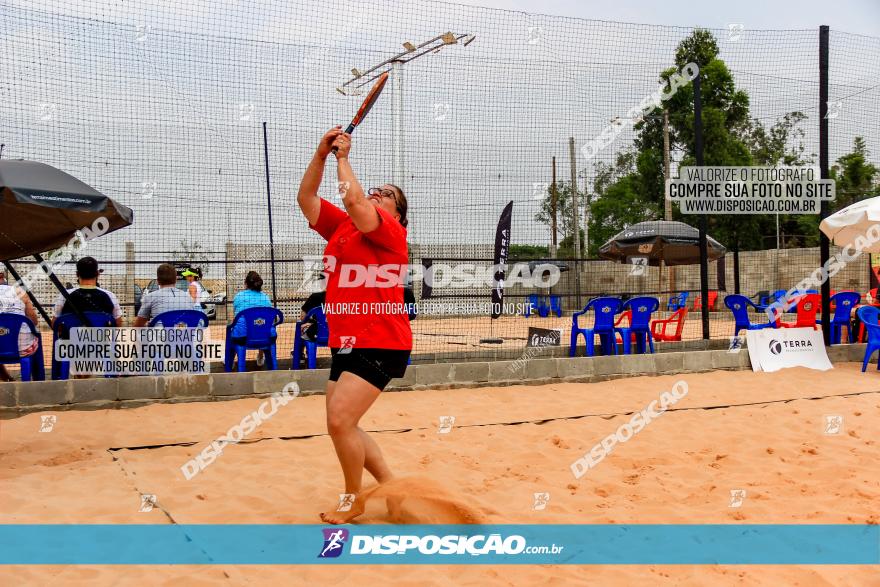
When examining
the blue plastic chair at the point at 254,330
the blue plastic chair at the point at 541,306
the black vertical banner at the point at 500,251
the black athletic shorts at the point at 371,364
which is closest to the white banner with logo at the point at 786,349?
the black vertical banner at the point at 500,251

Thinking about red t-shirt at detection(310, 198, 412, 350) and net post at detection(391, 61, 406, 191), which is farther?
net post at detection(391, 61, 406, 191)

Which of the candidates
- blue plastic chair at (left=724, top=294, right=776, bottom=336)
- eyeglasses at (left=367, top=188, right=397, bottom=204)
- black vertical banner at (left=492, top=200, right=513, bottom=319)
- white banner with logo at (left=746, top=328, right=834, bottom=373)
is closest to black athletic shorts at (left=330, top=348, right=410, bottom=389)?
eyeglasses at (left=367, top=188, right=397, bottom=204)

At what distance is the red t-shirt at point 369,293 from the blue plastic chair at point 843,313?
8.87 m

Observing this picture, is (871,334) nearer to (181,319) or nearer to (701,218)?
(701,218)

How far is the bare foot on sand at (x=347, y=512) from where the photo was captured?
343 centimetres

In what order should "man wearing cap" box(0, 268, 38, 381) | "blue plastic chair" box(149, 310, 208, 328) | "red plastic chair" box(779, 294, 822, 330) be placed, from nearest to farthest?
"man wearing cap" box(0, 268, 38, 381) < "blue plastic chair" box(149, 310, 208, 328) < "red plastic chair" box(779, 294, 822, 330)

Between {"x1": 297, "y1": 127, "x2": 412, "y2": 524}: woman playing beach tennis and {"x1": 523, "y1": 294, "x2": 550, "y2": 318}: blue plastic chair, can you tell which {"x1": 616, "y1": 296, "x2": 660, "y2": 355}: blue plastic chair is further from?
{"x1": 523, "y1": 294, "x2": 550, "y2": 318}: blue plastic chair

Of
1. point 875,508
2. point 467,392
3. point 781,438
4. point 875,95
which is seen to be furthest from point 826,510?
point 875,95

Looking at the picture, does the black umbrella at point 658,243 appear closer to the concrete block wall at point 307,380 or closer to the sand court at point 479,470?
the concrete block wall at point 307,380

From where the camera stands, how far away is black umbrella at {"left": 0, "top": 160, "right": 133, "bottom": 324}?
5.73 m

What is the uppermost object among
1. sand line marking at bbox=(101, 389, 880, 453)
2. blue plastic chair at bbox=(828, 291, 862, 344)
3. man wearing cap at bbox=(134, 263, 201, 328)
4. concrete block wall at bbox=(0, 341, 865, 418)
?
man wearing cap at bbox=(134, 263, 201, 328)

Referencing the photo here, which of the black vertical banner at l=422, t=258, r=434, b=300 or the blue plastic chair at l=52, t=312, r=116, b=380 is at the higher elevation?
the black vertical banner at l=422, t=258, r=434, b=300

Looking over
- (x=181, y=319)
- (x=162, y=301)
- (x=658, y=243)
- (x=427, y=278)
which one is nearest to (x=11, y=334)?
(x=162, y=301)
